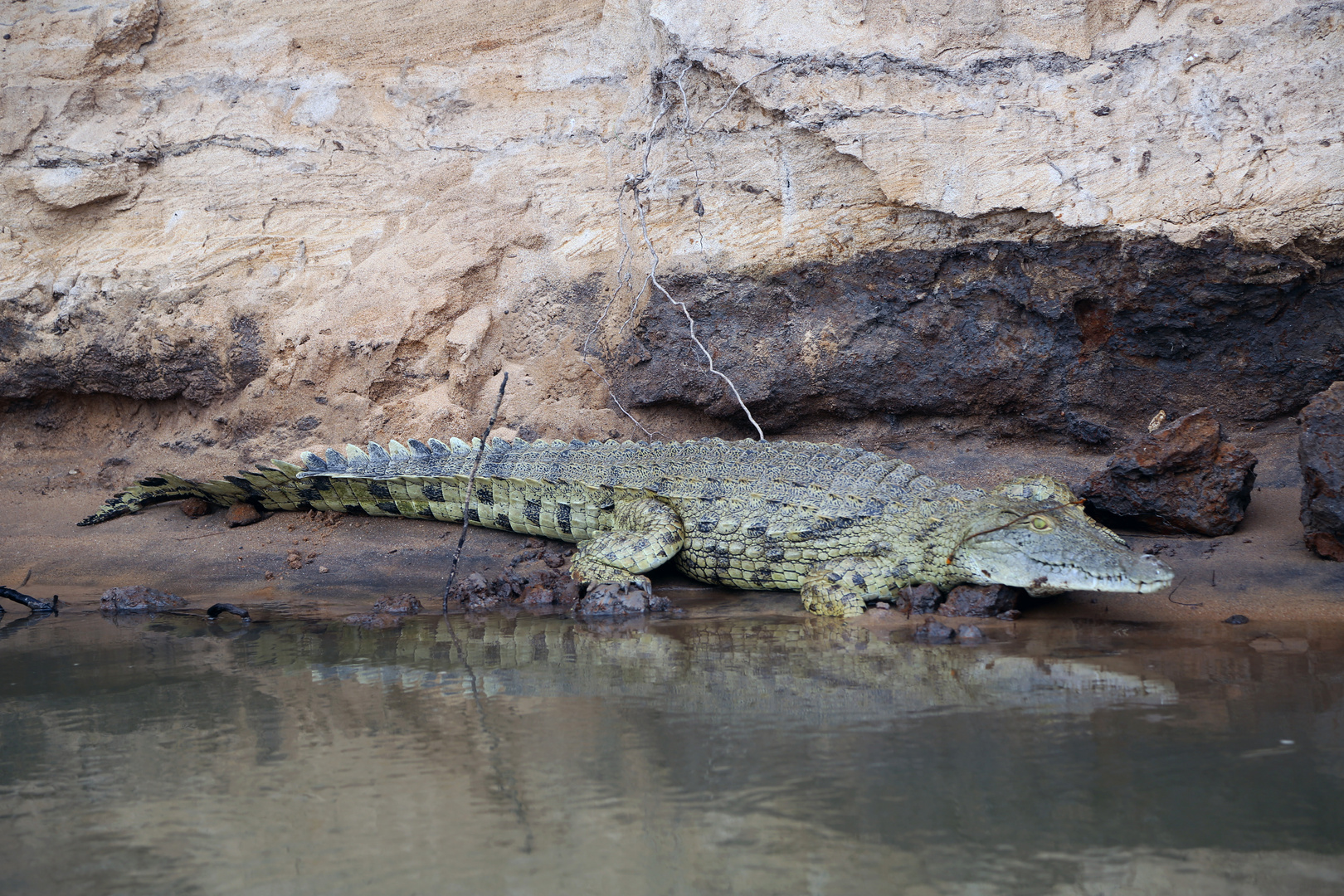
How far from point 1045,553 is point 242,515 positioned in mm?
4363

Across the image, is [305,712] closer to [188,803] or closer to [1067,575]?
[188,803]

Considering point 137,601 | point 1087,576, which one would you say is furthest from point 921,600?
point 137,601

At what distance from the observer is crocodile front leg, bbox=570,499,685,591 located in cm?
464

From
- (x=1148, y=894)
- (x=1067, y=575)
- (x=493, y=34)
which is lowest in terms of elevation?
(x=1148, y=894)

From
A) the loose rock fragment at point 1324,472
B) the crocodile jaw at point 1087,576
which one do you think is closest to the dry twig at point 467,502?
the crocodile jaw at point 1087,576

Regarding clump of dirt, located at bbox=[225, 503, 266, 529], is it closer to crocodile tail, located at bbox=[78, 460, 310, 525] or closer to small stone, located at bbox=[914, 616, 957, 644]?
crocodile tail, located at bbox=[78, 460, 310, 525]

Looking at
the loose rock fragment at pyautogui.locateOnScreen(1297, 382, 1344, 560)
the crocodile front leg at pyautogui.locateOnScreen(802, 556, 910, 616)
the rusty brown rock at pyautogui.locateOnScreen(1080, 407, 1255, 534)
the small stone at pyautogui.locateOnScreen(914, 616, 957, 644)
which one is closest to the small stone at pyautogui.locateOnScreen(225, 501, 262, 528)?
the crocodile front leg at pyautogui.locateOnScreen(802, 556, 910, 616)

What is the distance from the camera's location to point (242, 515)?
557 centimetres

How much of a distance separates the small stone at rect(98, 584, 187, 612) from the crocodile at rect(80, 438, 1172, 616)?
1008 mm

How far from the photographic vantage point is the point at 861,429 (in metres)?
6.00

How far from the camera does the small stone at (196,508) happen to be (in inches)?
224

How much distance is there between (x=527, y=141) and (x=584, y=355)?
1.54m

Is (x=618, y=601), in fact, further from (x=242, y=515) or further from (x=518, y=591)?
(x=242, y=515)

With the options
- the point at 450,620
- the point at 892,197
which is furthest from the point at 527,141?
the point at 450,620
